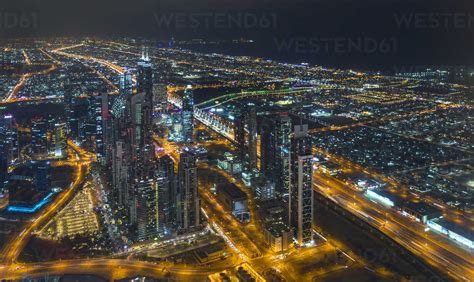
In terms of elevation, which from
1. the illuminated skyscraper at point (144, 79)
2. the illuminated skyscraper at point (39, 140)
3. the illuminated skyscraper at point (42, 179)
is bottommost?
the illuminated skyscraper at point (42, 179)

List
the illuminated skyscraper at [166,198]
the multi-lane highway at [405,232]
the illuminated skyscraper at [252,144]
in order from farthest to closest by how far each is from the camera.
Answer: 1. the illuminated skyscraper at [252,144]
2. the illuminated skyscraper at [166,198]
3. the multi-lane highway at [405,232]

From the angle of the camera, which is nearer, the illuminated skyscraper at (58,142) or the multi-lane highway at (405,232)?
the multi-lane highway at (405,232)

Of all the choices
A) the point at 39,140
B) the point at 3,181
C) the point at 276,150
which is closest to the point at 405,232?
the point at 276,150

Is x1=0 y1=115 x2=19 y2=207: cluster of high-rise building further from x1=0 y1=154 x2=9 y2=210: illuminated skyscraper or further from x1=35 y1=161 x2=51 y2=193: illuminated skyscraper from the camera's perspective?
x1=35 y1=161 x2=51 y2=193: illuminated skyscraper

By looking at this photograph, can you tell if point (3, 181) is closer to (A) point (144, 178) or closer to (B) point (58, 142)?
(B) point (58, 142)

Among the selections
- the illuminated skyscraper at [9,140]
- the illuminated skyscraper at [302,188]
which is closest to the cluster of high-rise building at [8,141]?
the illuminated skyscraper at [9,140]

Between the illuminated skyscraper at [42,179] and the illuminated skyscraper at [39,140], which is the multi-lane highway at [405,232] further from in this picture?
the illuminated skyscraper at [39,140]

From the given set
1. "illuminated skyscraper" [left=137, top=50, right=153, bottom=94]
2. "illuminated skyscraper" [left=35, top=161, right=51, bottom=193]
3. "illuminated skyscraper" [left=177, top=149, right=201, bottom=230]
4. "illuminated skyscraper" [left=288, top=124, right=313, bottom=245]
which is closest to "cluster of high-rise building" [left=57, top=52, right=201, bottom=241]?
"illuminated skyscraper" [left=177, top=149, right=201, bottom=230]
